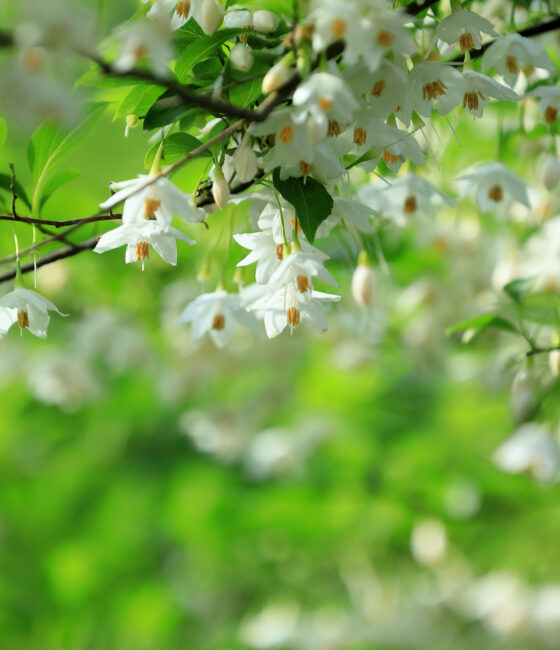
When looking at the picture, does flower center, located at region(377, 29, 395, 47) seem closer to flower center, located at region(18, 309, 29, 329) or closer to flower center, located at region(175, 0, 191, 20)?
flower center, located at region(175, 0, 191, 20)

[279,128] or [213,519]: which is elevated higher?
[279,128]

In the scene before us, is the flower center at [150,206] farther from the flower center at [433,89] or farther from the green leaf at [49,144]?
the flower center at [433,89]

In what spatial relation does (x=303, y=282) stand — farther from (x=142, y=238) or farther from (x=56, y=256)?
(x=56, y=256)

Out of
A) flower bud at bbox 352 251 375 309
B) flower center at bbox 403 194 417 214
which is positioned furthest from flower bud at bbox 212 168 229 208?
flower center at bbox 403 194 417 214

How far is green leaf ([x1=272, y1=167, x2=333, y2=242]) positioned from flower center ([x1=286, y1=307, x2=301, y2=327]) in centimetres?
21

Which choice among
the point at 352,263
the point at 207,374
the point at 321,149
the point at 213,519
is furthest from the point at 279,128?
the point at 213,519

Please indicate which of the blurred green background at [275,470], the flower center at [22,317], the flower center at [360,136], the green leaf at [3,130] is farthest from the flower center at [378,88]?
the blurred green background at [275,470]

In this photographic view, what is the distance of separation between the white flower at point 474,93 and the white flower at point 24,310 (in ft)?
2.52

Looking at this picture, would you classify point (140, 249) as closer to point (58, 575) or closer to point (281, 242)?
point (281, 242)

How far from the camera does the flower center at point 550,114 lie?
158 centimetres

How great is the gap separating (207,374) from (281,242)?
2.81 metres

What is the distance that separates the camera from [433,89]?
49.9 inches

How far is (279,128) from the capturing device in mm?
1085

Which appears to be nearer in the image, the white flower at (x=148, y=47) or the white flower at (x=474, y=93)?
the white flower at (x=148, y=47)
